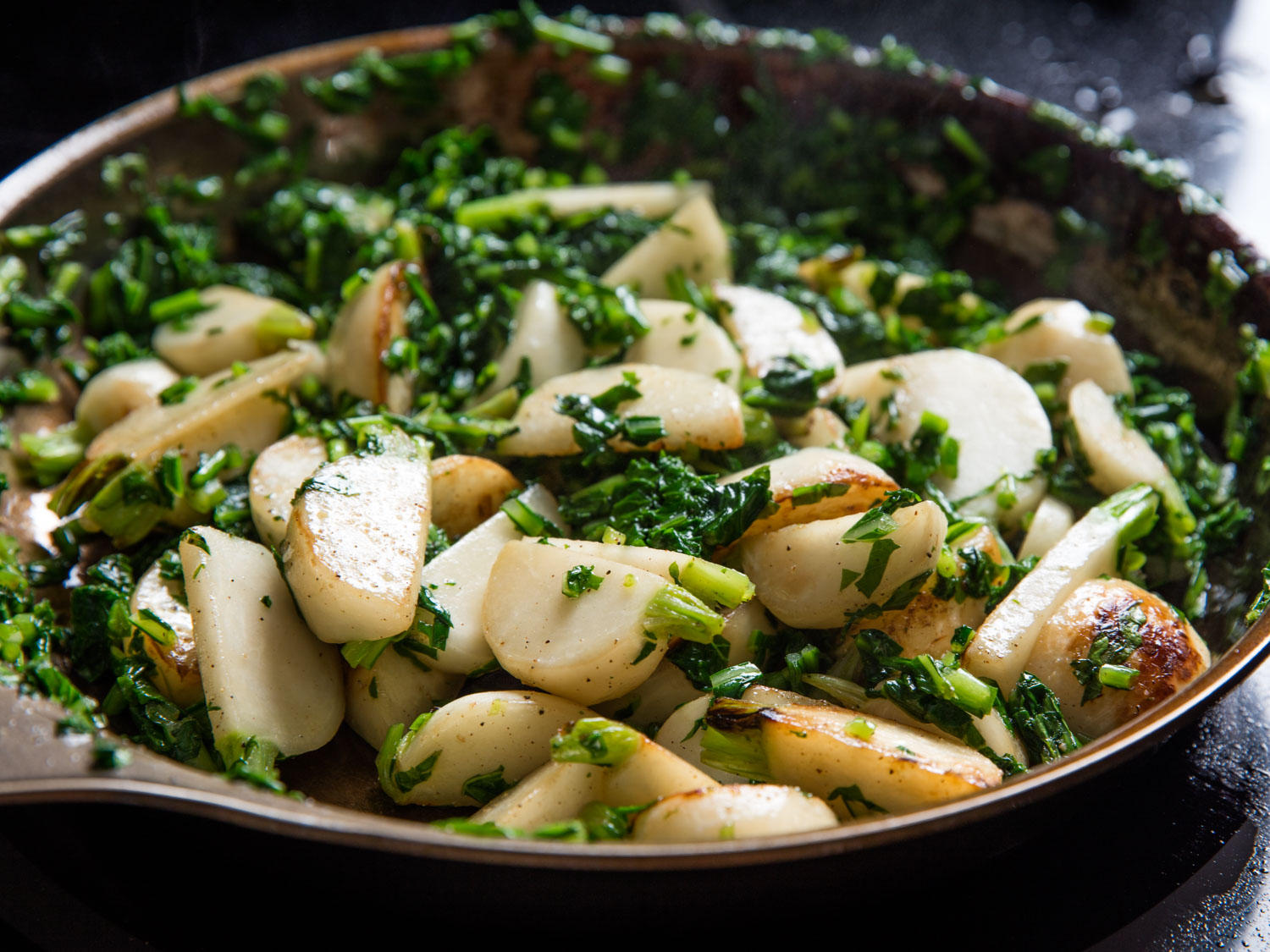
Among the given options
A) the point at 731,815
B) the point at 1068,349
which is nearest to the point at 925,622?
the point at 731,815

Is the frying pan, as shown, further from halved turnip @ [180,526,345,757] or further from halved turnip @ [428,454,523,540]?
halved turnip @ [428,454,523,540]

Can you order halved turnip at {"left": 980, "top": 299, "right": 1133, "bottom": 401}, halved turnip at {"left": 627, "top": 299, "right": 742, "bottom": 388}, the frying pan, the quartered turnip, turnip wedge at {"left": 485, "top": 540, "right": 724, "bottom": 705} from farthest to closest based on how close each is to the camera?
halved turnip at {"left": 980, "top": 299, "right": 1133, "bottom": 401} → halved turnip at {"left": 627, "top": 299, "right": 742, "bottom": 388} → turnip wedge at {"left": 485, "top": 540, "right": 724, "bottom": 705} → the quartered turnip → the frying pan

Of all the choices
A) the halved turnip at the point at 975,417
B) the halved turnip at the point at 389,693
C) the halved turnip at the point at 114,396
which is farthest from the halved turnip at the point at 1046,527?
the halved turnip at the point at 114,396

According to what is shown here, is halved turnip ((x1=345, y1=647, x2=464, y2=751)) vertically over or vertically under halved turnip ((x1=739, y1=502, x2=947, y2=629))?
under

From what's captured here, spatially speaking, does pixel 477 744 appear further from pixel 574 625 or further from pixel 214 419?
pixel 214 419

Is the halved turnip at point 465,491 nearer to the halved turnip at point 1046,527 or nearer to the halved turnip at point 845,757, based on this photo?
the halved turnip at point 845,757

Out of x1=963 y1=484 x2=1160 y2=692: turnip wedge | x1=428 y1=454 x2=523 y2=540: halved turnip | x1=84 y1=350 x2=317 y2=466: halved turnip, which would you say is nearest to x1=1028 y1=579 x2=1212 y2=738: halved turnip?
x1=963 y1=484 x2=1160 y2=692: turnip wedge
